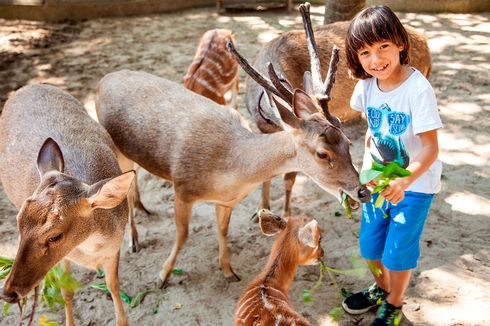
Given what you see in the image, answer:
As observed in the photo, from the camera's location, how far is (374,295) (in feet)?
11.1

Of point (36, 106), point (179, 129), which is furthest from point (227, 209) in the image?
point (36, 106)

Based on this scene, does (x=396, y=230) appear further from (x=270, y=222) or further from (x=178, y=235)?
(x=178, y=235)

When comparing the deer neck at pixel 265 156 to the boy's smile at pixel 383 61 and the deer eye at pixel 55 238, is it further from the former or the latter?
the deer eye at pixel 55 238

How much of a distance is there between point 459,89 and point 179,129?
4.13m

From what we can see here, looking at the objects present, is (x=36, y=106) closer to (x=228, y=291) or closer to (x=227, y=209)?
(x=227, y=209)

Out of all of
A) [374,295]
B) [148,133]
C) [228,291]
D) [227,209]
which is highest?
[148,133]

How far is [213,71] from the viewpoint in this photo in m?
5.24

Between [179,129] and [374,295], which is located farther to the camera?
[179,129]

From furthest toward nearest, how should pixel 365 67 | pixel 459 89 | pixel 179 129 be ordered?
pixel 459 89, pixel 179 129, pixel 365 67

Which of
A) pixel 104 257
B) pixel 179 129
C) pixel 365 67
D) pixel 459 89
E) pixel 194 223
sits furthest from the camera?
pixel 459 89

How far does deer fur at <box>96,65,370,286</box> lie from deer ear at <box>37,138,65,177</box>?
998 millimetres

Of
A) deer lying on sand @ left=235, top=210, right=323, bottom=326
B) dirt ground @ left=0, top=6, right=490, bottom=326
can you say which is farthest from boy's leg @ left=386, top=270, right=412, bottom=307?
deer lying on sand @ left=235, top=210, right=323, bottom=326

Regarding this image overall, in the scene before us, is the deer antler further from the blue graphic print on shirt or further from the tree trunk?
the tree trunk

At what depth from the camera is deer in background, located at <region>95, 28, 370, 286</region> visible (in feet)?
9.78
